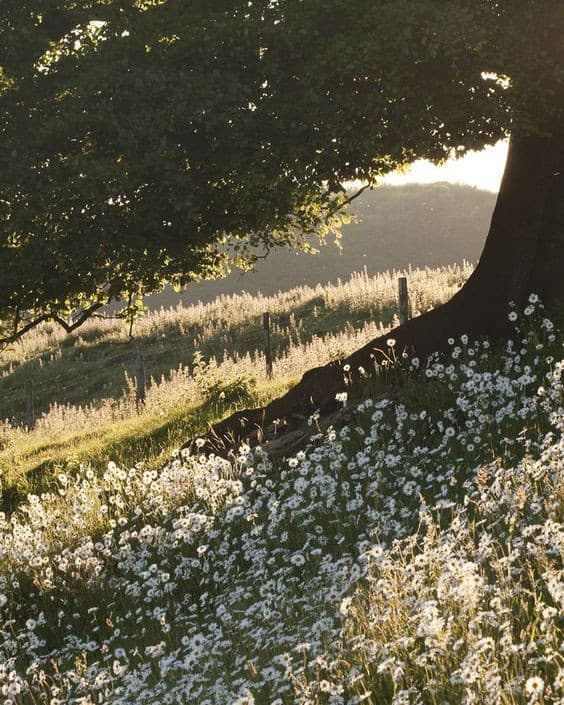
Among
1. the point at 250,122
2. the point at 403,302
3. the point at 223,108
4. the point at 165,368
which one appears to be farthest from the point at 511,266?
the point at 165,368

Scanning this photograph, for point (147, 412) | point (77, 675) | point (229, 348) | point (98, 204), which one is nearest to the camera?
point (77, 675)

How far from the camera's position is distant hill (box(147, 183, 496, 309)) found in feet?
395

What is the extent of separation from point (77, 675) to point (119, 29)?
30.4 feet

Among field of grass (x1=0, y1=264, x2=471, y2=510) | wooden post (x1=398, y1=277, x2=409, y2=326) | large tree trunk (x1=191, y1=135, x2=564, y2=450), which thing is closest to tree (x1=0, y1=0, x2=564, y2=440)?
large tree trunk (x1=191, y1=135, x2=564, y2=450)

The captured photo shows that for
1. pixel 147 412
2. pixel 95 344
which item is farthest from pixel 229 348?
pixel 147 412

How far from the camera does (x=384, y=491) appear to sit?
10148mm

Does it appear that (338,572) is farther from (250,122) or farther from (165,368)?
(165,368)

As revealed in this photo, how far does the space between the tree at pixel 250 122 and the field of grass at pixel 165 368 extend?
4.12m

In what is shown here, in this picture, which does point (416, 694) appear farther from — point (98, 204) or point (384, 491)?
point (98, 204)

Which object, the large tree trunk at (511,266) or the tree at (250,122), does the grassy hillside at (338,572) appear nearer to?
the large tree trunk at (511,266)

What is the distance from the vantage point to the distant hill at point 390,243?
12044 cm

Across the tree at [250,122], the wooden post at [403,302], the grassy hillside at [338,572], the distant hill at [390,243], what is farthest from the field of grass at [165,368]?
the distant hill at [390,243]

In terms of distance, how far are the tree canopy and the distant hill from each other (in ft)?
325

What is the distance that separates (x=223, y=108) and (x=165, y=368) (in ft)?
78.0
